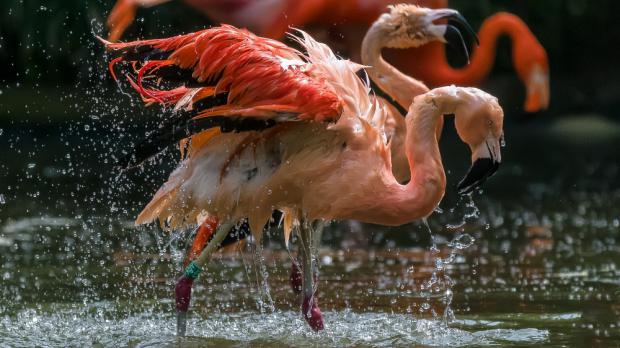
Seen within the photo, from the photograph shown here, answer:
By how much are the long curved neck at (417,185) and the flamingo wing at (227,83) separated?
14.2 inches

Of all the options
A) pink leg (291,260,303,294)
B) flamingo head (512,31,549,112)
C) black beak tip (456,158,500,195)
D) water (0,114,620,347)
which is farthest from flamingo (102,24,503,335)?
flamingo head (512,31,549,112)

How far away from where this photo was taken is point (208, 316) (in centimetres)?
569

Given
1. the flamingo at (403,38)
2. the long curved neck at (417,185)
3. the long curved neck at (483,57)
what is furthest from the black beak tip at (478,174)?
the long curved neck at (483,57)

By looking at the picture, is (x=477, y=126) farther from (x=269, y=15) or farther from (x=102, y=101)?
(x=102, y=101)

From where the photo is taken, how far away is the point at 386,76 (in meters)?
6.75

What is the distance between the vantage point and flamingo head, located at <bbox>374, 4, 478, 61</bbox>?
22.6ft

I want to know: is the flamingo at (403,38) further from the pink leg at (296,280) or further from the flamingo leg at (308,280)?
the flamingo leg at (308,280)

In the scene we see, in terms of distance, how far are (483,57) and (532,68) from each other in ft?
1.65

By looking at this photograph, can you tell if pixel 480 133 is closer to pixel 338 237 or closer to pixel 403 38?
pixel 403 38

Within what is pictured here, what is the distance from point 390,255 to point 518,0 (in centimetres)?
910

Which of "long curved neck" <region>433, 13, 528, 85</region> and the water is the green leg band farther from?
"long curved neck" <region>433, 13, 528, 85</region>

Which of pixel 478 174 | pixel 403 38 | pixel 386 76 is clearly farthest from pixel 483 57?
pixel 478 174

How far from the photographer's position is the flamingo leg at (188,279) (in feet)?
17.3

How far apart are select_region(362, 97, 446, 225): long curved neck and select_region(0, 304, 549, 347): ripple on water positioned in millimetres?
526
